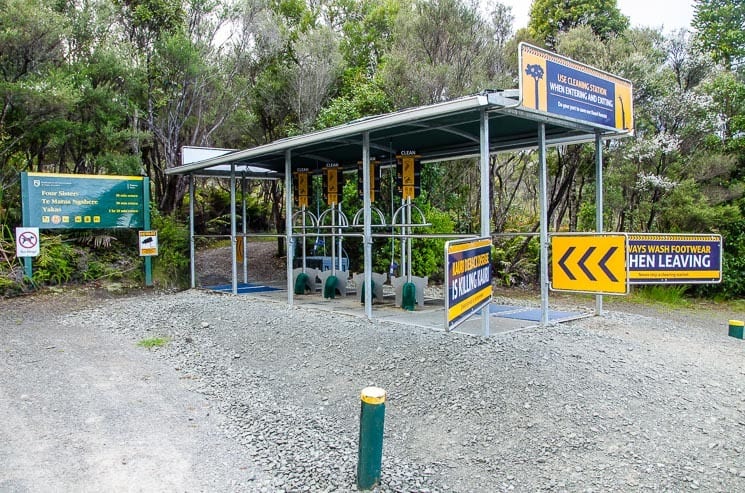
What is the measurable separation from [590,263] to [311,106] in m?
9.31

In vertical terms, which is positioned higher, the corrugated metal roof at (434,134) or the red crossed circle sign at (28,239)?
the corrugated metal roof at (434,134)

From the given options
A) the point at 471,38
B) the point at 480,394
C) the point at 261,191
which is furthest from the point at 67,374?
the point at 261,191

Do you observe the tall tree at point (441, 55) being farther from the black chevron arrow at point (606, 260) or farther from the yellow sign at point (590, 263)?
the black chevron arrow at point (606, 260)

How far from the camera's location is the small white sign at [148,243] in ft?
35.8

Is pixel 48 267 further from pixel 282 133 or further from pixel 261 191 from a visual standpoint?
pixel 261 191

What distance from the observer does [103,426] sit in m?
4.22

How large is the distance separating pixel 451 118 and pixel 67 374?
15.8 ft

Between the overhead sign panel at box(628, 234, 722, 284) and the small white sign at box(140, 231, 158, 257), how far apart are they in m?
8.57

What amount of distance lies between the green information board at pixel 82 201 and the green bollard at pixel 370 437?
29.3ft

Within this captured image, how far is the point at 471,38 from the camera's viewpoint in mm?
11969

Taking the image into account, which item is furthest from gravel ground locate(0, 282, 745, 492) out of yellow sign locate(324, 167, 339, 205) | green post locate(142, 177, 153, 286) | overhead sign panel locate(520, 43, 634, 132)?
green post locate(142, 177, 153, 286)

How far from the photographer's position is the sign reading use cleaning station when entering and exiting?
13.8 ft

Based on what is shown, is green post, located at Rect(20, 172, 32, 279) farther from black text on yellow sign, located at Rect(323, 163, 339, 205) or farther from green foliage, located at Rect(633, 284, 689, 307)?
green foliage, located at Rect(633, 284, 689, 307)

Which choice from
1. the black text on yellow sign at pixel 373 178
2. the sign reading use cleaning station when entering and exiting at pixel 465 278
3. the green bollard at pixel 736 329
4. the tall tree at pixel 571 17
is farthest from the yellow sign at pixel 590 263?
the tall tree at pixel 571 17
